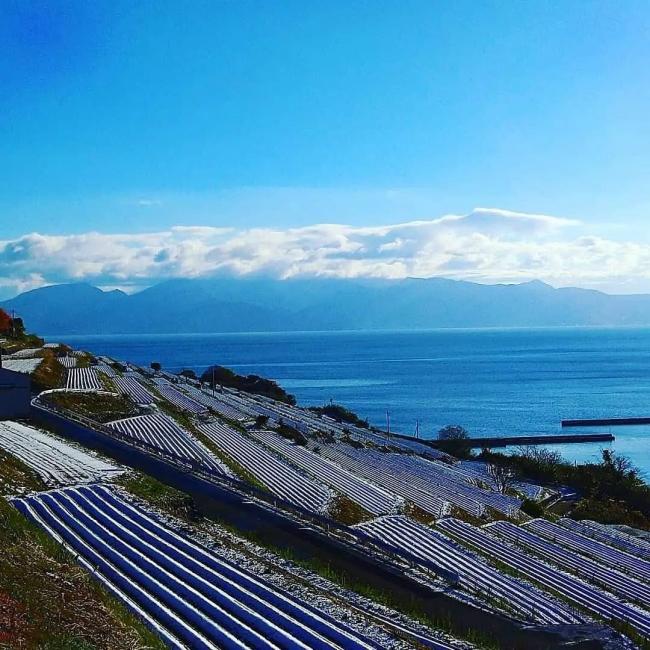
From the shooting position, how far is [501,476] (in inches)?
1678

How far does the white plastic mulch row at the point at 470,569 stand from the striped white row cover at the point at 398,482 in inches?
182

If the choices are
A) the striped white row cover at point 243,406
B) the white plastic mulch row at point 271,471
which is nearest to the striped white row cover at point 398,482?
the white plastic mulch row at point 271,471

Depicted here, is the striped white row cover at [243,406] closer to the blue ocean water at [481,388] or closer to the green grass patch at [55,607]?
the blue ocean water at [481,388]

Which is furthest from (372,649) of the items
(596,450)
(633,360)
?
(633,360)

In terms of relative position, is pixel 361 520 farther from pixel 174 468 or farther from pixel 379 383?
pixel 379 383

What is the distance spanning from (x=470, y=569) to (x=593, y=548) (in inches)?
430

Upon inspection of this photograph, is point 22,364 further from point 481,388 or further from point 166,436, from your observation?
point 481,388

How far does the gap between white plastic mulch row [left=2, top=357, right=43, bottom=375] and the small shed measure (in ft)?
50.4

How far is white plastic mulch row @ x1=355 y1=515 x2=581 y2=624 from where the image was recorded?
46.5ft

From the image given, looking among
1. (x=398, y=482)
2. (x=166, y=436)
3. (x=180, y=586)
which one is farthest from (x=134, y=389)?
(x=180, y=586)

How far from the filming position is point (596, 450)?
68.1 metres

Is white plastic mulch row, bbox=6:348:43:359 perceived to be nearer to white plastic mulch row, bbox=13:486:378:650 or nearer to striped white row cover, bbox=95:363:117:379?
striped white row cover, bbox=95:363:117:379

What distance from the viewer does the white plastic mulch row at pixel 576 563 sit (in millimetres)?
18281

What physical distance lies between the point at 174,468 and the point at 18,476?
5699 millimetres
